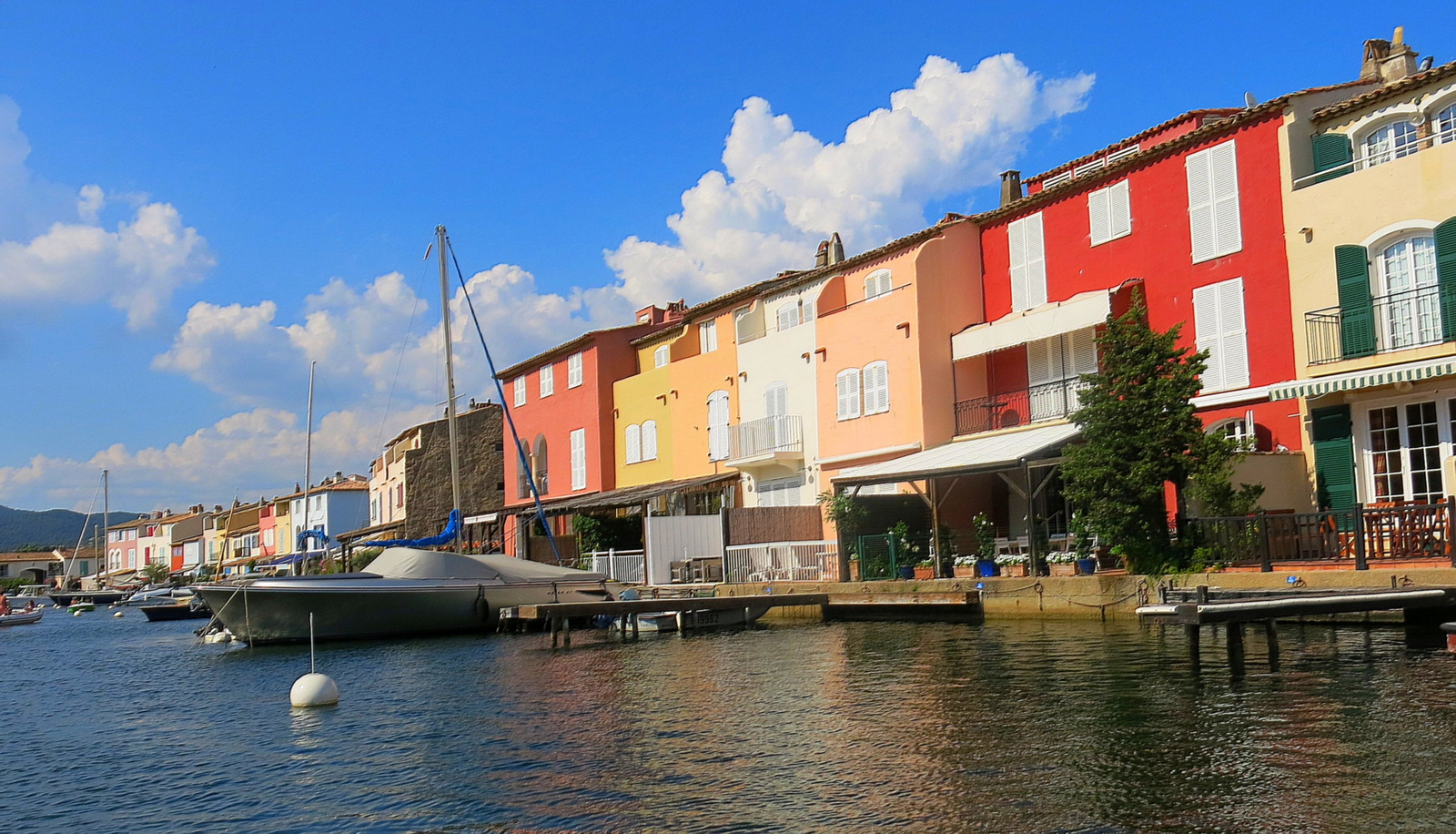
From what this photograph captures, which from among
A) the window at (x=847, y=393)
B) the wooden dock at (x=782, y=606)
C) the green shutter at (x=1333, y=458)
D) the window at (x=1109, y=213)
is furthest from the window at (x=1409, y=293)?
the window at (x=847, y=393)

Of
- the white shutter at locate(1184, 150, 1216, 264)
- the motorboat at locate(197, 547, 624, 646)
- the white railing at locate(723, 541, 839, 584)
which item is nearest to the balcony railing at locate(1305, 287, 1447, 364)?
the white shutter at locate(1184, 150, 1216, 264)

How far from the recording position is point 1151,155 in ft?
80.9

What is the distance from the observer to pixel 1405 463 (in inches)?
776

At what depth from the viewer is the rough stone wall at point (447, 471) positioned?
54906 millimetres

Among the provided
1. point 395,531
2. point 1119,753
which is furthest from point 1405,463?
point 395,531

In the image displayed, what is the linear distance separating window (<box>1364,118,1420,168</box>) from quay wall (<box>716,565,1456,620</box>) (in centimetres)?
784

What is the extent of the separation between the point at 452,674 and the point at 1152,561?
11874mm

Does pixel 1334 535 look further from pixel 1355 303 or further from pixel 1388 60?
pixel 1388 60

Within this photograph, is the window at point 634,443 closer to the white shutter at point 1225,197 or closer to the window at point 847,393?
the window at point 847,393

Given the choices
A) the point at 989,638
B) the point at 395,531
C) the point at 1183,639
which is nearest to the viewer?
the point at 1183,639

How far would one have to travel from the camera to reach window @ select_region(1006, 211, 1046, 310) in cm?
2738

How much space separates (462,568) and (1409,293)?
20200mm

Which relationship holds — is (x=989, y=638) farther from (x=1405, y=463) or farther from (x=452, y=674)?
(x=452, y=674)

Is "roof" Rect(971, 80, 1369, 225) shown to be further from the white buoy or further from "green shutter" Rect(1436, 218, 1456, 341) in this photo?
the white buoy
